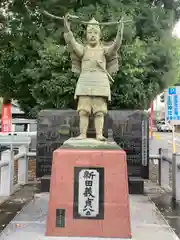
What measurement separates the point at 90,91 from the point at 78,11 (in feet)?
16.8

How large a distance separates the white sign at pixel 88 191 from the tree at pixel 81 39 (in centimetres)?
515

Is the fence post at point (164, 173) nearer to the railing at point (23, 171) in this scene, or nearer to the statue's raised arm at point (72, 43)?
the railing at point (23, 171)

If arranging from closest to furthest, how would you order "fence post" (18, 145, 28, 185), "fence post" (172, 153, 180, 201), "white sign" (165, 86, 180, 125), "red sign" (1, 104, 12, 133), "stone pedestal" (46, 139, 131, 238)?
"stone pedestal" (46, 139, 131, 238) < "fence post" (172, 153, 180, 201) < "fence post" (18, 145, 28, 185) < "white sign" (165, 86, 180, 125) < "red sign" (1, 104, 12, 133)

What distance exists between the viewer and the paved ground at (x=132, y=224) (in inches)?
165

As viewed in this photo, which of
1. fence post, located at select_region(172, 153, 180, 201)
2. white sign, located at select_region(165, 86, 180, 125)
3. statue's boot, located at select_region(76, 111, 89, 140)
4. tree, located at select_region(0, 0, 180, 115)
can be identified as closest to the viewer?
statue's boot, located at select_region(76, 111, 89, 140)

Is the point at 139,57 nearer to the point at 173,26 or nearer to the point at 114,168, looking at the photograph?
the point at 173,26

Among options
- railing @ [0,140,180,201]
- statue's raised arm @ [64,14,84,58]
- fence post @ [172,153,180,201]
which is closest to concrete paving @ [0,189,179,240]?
fence post @ [172,153,180,201]

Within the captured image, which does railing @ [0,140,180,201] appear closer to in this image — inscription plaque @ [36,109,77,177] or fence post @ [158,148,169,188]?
fence post @ [158,148,169,188]

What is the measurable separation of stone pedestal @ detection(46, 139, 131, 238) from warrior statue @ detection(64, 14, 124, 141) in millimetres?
688

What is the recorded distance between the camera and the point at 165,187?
27.0 feet

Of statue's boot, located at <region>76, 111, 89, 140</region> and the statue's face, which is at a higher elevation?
the statue's face

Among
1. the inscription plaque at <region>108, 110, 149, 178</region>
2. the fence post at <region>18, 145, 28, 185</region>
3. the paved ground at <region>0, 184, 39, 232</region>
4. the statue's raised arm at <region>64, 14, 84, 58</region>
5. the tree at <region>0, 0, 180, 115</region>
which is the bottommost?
the paved ground at <region>0, 184, 39, 232</region>

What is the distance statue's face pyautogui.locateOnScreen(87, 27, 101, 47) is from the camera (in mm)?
4984

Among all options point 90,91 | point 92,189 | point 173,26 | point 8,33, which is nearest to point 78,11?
point 8,33
